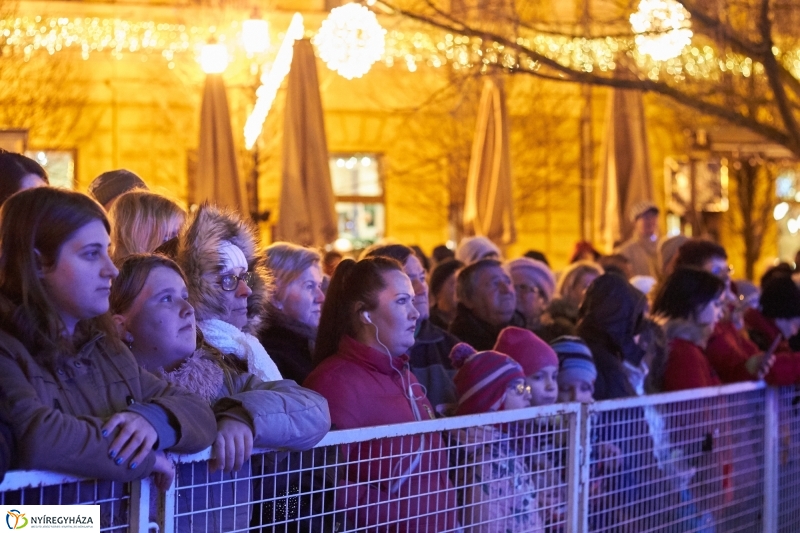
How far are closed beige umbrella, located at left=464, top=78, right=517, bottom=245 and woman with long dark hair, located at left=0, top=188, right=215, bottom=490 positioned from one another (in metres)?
10.7

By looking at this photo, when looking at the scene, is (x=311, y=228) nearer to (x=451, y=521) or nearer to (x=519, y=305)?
(x=519, y=305)

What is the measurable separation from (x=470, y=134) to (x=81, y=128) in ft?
23.9

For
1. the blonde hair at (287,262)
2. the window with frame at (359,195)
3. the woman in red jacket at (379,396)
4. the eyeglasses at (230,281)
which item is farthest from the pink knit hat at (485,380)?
the window with frame at (359,195)

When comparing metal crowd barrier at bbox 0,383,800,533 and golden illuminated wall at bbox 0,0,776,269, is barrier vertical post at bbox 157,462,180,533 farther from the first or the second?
golden illuminated wall at bbox 0,0,776,269

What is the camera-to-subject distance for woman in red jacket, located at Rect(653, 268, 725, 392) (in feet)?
21.7

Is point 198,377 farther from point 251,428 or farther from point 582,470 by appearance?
point 582,470

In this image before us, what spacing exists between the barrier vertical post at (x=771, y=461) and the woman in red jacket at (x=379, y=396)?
282 centimetres

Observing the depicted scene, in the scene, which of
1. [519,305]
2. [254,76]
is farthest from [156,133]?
[519,305]

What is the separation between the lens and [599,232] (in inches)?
538

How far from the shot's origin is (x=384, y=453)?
12.9 ft

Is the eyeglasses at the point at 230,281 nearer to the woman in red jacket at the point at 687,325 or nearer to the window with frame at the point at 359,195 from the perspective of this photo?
the woman in red jacket at the point at 687,325

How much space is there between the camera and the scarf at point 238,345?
159 inches

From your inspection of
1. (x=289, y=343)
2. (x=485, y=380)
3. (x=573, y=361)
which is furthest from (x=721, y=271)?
(x=289, y=343)

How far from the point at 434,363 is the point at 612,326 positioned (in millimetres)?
1168
